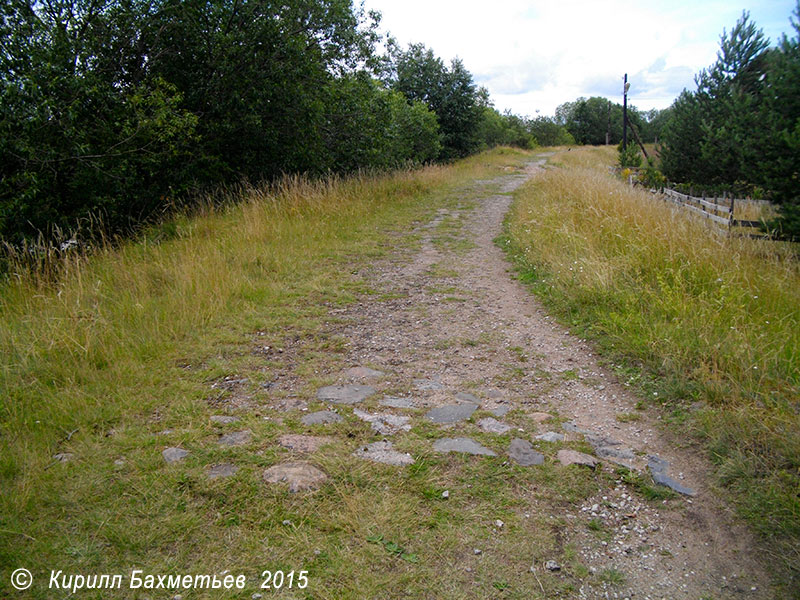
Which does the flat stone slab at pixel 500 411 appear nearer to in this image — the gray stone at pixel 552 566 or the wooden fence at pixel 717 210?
the gray stone at pixel 552 566

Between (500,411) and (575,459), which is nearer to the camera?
(575,459)

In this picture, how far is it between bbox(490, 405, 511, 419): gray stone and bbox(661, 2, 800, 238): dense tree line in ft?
22.8

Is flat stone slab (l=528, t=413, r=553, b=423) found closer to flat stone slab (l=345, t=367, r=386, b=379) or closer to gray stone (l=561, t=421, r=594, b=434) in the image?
gray stone (l=561, t=421, r=594, b=434)

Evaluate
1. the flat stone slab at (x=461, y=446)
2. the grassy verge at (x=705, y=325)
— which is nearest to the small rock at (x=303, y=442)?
the flat stone slab at (x=461, y=446)

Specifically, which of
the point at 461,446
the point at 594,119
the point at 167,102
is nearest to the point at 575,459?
the point at 461,446

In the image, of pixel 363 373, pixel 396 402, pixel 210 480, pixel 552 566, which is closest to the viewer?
pixel 552 566

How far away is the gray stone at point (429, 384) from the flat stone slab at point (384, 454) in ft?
2.65

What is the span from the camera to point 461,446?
3.01 m

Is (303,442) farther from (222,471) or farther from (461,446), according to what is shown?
(461,446)

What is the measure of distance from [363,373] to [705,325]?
2732 mm

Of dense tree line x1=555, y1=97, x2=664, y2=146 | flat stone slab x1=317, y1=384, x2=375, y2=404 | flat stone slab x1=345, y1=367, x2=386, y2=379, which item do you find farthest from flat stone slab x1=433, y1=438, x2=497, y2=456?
dense tree line x1=555, y1=97, x2=664, y2=146

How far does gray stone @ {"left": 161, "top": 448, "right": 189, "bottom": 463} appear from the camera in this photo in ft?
9.27

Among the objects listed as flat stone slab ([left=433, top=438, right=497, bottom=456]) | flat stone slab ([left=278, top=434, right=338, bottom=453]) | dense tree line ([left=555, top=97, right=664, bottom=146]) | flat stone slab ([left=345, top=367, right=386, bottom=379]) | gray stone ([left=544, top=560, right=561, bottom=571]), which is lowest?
gray stone ([left=544, top=560, right=561, bottom=571])

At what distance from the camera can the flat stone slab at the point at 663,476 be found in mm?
2664
